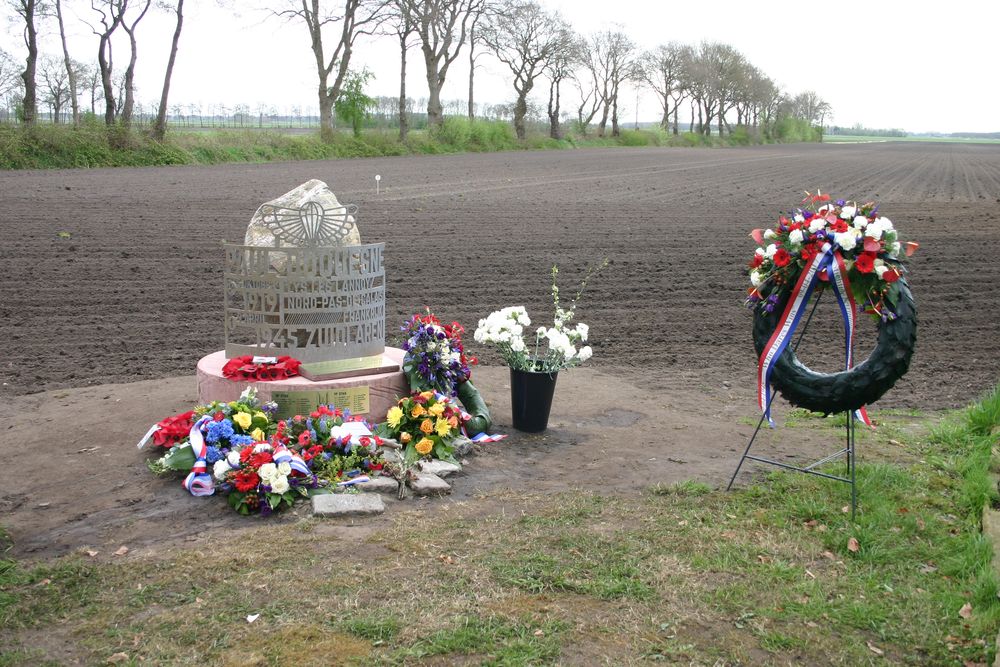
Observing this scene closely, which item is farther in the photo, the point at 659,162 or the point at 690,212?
the point at 659,162

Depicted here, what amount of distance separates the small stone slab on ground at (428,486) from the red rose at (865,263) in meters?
3.06

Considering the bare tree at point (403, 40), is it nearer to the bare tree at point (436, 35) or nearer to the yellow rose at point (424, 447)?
the bare tree at point (436, 35)

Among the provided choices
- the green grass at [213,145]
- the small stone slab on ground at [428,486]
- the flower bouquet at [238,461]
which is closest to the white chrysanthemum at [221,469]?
the flower bouquet at [238,461]

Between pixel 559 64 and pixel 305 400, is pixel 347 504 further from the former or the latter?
pixel 559 64

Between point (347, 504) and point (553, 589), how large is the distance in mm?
1668

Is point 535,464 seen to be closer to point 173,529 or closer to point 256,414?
point 256,414

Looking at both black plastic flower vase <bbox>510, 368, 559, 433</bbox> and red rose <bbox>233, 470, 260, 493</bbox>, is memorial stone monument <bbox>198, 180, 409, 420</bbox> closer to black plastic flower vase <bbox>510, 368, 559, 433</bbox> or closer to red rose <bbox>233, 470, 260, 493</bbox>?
black plastic flower vase <bbox>510, 368, 559, 433</bbox>

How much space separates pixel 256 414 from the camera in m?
6.81

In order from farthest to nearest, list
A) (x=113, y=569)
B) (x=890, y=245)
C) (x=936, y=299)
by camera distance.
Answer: (x=936, y=299), (x=890, y=245), (x=113, y=569)

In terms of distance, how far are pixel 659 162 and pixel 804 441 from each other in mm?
44087

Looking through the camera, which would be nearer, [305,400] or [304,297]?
[305,400]

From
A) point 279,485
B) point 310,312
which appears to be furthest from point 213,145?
point 279,485

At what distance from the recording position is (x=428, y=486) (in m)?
6.42

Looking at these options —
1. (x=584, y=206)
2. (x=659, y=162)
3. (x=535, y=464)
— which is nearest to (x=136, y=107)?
(x=659, y=162)
